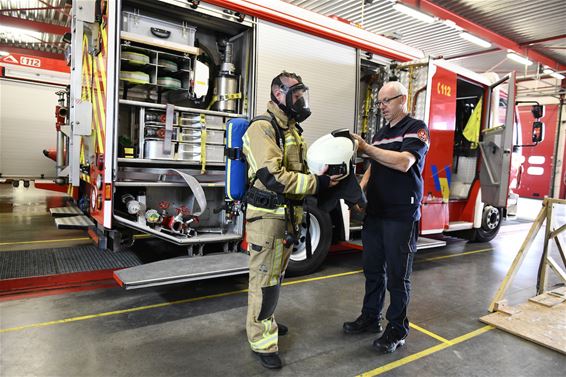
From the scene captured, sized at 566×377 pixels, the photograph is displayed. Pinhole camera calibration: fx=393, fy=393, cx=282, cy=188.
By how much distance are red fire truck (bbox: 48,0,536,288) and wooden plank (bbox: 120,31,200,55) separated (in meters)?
0.01

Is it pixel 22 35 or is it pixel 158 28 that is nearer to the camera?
pixel 158 28

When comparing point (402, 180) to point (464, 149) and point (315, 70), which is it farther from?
point (464, 149)

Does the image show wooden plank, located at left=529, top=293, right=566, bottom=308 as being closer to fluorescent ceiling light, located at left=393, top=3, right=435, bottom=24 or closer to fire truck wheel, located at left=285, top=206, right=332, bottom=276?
fire truck wheel, located at left=285, top=206, right=332, bottom=276

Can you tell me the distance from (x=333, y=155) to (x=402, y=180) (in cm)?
72

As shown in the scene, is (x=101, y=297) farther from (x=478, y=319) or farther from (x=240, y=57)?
(x=478, y=319)

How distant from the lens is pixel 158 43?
4.04 m

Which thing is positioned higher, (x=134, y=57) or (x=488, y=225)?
(x=134, y=57)

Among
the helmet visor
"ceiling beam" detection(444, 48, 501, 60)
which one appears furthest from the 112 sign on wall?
"ceiling beam" detection(444, 48, 501, 60)

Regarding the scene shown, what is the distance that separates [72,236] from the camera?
625cm

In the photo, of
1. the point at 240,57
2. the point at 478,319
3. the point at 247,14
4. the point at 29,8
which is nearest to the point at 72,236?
the point at 240,57

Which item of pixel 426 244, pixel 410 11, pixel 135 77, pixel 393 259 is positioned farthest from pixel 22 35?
pixel 393 259

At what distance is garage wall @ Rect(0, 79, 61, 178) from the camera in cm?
1004

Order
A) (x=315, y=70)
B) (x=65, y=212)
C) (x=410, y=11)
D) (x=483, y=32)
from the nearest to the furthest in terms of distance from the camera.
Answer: (x=315, y=70) → (x=65, y=212) → (x=410, y=11) → (x=483, y=32)

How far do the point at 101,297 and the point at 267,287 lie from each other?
2098 millimetres
